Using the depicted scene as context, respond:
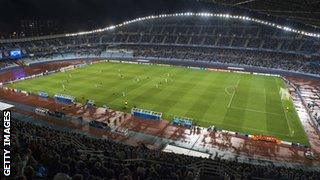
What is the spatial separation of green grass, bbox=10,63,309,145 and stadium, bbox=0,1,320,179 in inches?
7.2

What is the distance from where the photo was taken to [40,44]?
325 ft

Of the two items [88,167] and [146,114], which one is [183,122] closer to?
[146,114]

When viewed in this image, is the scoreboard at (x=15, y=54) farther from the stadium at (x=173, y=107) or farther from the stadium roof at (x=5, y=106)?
the stadium roof at (x=5, y=106)

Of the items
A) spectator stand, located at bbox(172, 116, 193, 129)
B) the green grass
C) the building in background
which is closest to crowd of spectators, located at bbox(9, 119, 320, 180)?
spectator stand, located at bbox(172, 116, 193, 129)

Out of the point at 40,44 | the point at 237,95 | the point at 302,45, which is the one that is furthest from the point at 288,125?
the point at 40,44

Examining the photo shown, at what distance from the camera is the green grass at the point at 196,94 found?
39859 mm

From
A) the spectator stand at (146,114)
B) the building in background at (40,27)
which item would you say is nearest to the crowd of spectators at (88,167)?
the spectator stand at (146,114)

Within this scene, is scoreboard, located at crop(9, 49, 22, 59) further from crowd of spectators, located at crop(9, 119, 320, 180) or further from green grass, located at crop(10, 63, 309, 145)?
crowd of spectators, located at crop(9, 119, 320, 180)

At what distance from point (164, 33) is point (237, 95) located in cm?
6564

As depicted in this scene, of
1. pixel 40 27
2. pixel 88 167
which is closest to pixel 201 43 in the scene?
pixel 40 27

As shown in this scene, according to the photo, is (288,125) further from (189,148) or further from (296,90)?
(296,90)

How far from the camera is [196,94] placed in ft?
171

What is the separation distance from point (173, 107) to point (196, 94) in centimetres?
889

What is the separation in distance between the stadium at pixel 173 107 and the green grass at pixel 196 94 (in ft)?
0.60
